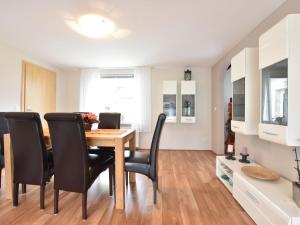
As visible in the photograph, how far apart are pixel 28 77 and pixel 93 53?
164cm

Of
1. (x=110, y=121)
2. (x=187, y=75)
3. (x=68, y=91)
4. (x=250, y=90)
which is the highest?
(x=187, y=75)

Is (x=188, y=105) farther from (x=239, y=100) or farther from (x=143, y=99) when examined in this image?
(x=239, y=100)

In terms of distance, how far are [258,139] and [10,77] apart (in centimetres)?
454

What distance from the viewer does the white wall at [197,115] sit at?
5.10 metres

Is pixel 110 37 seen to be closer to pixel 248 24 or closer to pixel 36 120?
pixel 36 120

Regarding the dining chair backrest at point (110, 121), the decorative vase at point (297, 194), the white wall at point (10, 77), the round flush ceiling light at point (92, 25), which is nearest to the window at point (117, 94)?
the white wall at point (10, 77)

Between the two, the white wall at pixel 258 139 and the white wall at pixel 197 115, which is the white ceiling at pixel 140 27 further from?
the white wall at pixel 197 115

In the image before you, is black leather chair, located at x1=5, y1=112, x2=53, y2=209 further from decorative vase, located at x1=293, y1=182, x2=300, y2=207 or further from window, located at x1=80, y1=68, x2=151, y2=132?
window, located at x1=80, y1=68, x2=151, y2=132

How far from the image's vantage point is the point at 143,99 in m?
5.03

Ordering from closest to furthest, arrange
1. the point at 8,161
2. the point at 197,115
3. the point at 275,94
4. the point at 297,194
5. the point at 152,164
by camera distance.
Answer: the point at 297,194
the point at 275,94
the point at 152,164
the point at 8,161
the point at 197,115

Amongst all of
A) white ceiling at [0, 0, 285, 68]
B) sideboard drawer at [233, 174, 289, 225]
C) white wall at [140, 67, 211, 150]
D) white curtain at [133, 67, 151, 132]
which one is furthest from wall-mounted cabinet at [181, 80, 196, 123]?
sideboard drawer at [233, 174, 289, 225]

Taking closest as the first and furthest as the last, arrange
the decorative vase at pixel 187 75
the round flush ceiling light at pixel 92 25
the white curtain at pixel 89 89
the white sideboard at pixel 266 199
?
the white sideboard at pixel 266 199 → the round flush ceiling light at pixel 92 25 → the decorative vase at pixel 187 75 → the white curtain at pixel 89 89

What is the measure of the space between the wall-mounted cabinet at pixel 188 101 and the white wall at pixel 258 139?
62 centimetres

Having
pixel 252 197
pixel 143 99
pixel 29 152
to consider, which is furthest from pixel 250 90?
pixel 143 99
